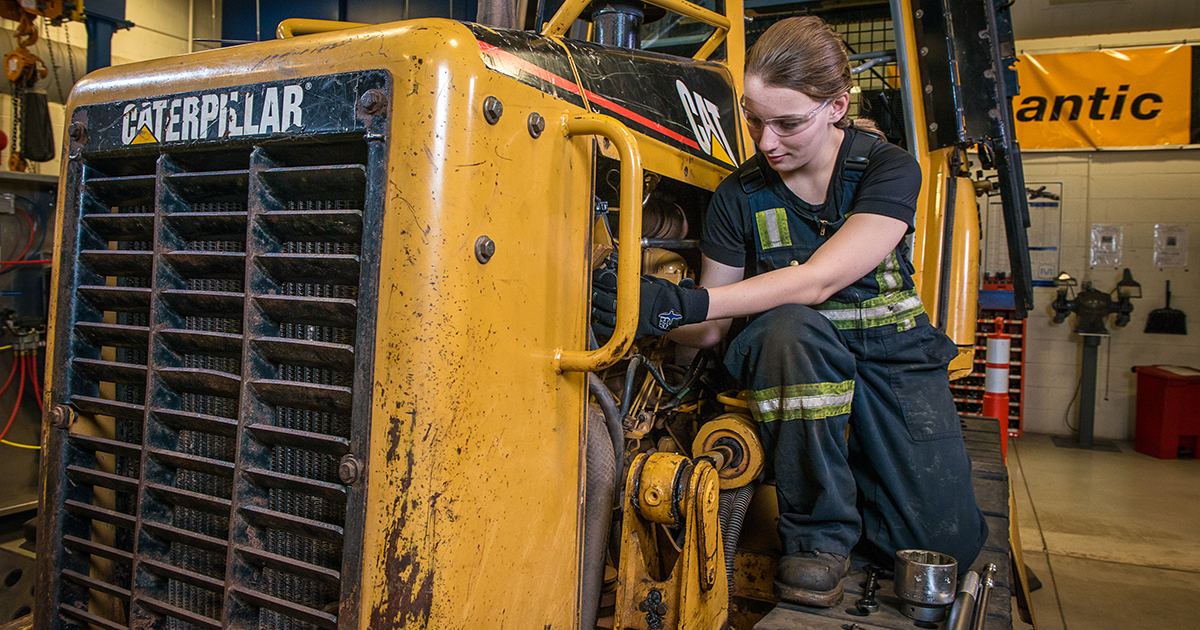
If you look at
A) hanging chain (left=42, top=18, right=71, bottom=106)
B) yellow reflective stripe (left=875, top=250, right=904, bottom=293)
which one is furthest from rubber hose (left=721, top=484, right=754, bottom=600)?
hanging chain (left=42, top=18, right=71, bottom=106)

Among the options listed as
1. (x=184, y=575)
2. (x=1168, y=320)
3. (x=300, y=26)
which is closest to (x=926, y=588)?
(x=184, y=575)

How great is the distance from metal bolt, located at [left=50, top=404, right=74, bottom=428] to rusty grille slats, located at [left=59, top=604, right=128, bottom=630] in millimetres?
366

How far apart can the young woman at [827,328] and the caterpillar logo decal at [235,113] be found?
2.04ft

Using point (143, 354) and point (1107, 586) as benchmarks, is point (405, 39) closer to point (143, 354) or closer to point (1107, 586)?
point (143, 354)

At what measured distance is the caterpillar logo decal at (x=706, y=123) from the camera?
2.04 m

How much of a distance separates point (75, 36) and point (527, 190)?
25.9 feet

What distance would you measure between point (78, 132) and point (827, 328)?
164 centimetres

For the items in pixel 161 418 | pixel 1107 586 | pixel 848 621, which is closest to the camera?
pixel 161 418

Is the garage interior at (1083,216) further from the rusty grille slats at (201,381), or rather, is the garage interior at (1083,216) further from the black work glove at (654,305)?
the rusty grille slats at (201,381)

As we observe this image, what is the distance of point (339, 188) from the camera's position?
124cm

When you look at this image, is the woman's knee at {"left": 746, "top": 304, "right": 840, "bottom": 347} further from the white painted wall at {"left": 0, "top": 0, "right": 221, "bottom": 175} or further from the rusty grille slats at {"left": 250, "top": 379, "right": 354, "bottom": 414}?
the white painted wall at {"left": 0, "top": 0, "right": 221, "bottom": 175}

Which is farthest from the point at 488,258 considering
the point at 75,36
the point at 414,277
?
the point at 75,36

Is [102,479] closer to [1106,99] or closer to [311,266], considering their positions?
[311,266]

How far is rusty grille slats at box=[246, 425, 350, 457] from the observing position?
3.87 feet
